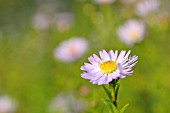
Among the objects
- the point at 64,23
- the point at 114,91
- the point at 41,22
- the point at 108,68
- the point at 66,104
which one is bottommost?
the point at 114,91

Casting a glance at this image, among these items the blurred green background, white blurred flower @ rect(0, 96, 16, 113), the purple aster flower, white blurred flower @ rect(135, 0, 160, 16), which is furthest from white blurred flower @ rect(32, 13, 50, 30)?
the purple aster flower

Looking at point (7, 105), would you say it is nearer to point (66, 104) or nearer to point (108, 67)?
point (66, 104)

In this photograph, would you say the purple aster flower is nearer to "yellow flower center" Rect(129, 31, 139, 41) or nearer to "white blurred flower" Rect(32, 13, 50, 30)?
"yellow flower center" Rect(129, 31, 139, 41)

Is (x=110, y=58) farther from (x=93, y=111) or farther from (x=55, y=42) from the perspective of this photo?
(x=55, y=42)

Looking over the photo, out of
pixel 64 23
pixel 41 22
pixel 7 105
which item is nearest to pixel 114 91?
pixel 7 105

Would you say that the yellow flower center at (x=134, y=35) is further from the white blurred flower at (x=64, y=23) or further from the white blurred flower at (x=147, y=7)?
the white blurred flower at (x=64, y=23)
